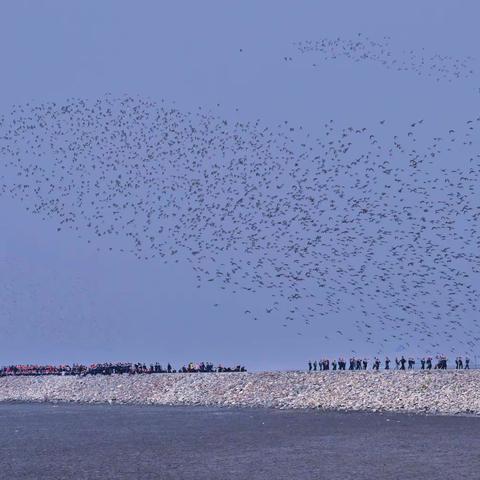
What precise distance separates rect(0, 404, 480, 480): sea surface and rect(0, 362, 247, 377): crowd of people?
2816 centimetres

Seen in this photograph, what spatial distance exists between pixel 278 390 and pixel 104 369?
3103cm

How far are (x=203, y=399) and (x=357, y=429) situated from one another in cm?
3400

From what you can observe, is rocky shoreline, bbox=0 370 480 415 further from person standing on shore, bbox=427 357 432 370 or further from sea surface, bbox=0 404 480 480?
person standing on shore, bbox=427 357 432 370

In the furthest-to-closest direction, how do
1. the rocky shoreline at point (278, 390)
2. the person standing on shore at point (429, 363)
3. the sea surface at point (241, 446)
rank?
the person standing on shore at point (429, 363) → the rocky shoreline at point (278, 390) → the sea surface at point (241, 446)

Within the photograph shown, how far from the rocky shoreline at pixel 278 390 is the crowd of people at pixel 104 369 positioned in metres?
4.53

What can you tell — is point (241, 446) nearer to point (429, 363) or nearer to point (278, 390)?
point (278, 390)

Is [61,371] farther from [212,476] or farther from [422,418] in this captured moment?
[212,476]

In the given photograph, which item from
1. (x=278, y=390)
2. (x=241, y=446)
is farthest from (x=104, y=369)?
(x=241, y=446)

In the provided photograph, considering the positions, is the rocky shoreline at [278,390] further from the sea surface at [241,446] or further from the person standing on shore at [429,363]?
the person standing on shore at [429,363]

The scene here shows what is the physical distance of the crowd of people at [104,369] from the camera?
10744 cm

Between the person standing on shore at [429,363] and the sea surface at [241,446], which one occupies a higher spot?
the person standing on shore at [429,363]

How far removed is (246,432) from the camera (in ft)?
198

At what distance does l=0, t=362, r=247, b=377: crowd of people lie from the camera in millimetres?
107438

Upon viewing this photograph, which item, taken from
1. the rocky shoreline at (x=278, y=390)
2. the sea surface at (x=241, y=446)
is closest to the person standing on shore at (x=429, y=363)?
the rocky shoreline at (x=278, y=390)
